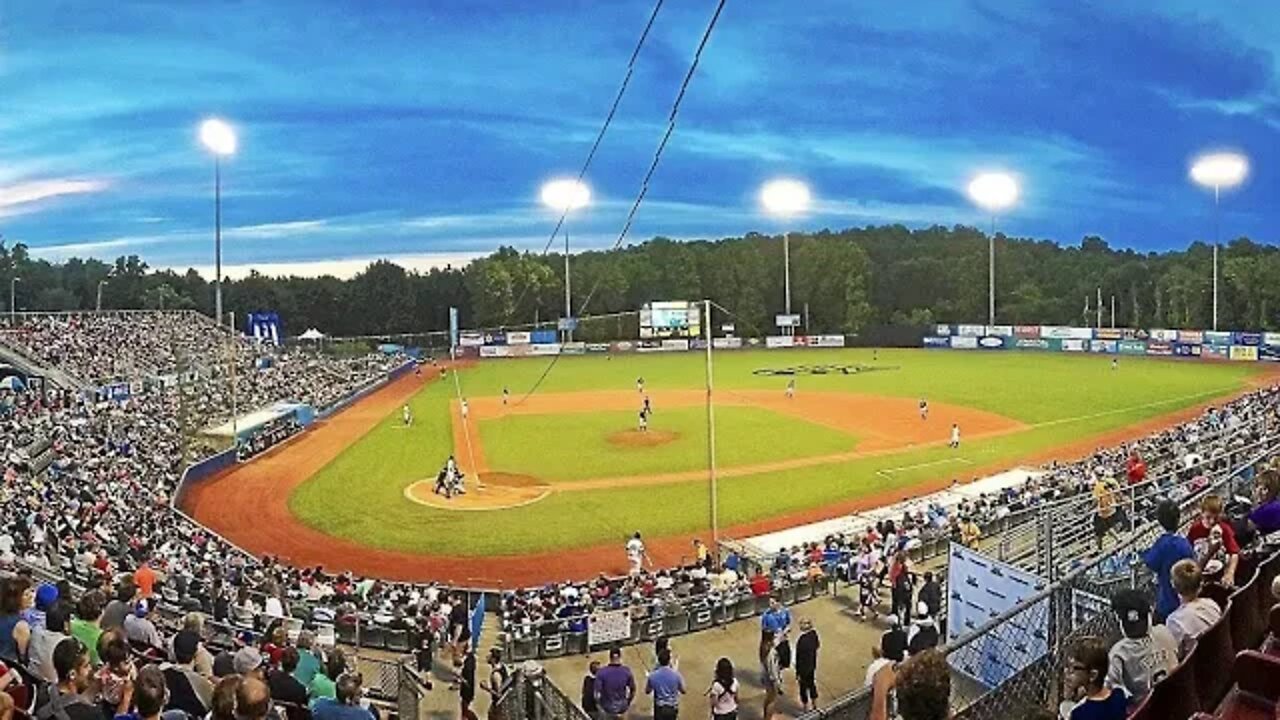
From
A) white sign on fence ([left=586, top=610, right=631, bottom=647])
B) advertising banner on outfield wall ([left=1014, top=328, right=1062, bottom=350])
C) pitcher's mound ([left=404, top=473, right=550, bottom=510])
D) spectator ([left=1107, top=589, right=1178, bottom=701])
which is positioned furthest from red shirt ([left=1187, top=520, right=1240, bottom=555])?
advertising banner on outfield wall ([left=1014, top=328, right=1062, bottom=350])

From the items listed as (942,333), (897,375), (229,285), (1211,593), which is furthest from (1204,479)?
(229,285)

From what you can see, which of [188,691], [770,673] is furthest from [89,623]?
[770,673]

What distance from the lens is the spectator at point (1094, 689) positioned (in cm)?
482

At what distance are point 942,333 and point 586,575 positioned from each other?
72698 mm

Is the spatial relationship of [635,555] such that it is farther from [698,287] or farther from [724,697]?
[698,287]

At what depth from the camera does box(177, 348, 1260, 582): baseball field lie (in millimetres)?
25656

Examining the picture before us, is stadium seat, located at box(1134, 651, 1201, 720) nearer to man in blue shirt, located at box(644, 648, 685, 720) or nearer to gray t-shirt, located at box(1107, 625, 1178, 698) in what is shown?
gray t-shirt, located at box(1107, 625, 1178, 698)

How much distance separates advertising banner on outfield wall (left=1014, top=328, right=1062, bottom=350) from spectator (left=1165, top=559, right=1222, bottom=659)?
78.7 meters

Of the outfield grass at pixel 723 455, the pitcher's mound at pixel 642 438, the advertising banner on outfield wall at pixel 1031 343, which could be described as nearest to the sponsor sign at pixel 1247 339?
the outfield grass at pixel 723 455

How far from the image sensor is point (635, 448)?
3806 centimetres

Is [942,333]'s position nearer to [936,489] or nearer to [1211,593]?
[936,489]

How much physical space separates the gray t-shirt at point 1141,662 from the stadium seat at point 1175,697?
0.52m

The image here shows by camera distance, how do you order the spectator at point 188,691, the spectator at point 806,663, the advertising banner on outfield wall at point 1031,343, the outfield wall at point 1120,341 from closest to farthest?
the spectator at point 188,691 → the spectator at point 806,663 → the outfield wall at point 1120,341 → the advertising banner on outfield wall at point 1031,343

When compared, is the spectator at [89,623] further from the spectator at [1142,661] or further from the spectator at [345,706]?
the spectator at [1142,661]
